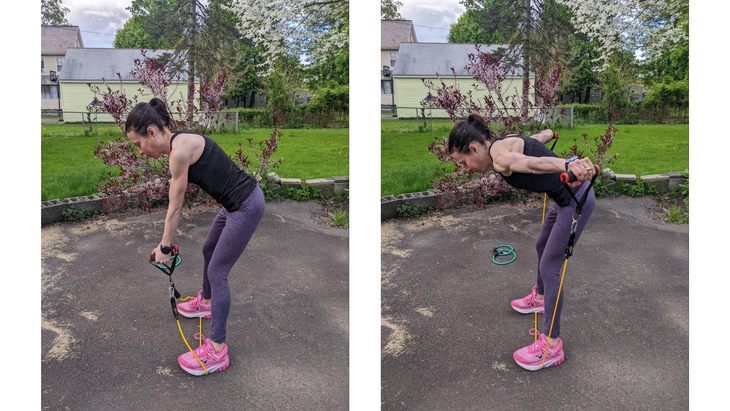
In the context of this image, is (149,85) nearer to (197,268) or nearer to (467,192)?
(197,268)

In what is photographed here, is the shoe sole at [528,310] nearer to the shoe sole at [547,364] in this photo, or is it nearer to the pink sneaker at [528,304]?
the pink sneaker at [528,304]

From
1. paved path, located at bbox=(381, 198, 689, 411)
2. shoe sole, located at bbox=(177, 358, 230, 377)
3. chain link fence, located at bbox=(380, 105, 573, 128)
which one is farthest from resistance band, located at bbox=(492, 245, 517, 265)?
shoe sole, located at bbox=(177, 358, 230, 377)

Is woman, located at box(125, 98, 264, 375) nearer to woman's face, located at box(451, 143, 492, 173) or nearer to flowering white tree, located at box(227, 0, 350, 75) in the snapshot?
flowering white tree, located at box(227, 0, 350, 75)

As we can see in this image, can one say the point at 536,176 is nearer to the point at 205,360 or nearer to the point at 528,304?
the point at 528,304

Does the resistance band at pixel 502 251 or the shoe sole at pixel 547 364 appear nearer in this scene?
the shoe sole at pixel 547 364

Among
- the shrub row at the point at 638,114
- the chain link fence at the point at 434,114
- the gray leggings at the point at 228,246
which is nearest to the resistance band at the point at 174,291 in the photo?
the gray leggings at the point at 228,246

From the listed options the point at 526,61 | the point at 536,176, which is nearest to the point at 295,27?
the point at 526,61

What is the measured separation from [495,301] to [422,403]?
80 centimetres

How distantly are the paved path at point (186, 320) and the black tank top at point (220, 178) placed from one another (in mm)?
731

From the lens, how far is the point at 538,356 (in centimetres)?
244

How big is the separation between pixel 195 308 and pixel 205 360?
1.43 feet

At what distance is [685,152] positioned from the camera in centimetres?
306

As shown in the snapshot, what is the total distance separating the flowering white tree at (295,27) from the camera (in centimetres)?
277
